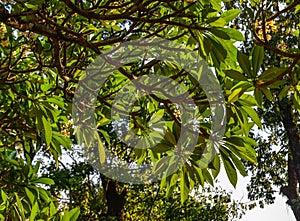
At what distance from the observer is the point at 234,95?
1872mm

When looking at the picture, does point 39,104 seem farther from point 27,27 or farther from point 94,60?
point 27,27

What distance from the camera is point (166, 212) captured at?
13.9 metres

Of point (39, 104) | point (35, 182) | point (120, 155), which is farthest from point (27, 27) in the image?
point (120, 155)

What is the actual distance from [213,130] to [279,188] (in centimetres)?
1658

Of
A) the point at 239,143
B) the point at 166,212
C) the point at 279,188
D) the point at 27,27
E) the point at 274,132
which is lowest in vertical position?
the point at 239,143

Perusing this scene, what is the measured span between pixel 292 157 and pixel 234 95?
53.5 ft

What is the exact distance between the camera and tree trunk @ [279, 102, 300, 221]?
16.4m

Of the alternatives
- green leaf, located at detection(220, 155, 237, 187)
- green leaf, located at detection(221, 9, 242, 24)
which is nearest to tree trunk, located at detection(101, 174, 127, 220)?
green leaf, located at detection(220, 155, 237, 187)

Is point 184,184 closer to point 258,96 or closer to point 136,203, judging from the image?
point 258,96

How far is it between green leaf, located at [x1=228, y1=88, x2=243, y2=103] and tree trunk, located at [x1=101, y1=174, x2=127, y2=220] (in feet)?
39.9

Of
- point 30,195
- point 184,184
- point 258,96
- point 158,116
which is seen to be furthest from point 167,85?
point 30,195

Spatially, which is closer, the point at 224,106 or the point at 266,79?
the point at 266,79

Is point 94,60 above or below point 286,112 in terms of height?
below

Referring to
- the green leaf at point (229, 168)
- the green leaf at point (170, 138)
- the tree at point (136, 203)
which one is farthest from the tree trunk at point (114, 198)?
the green leaf at point (229, 168)
